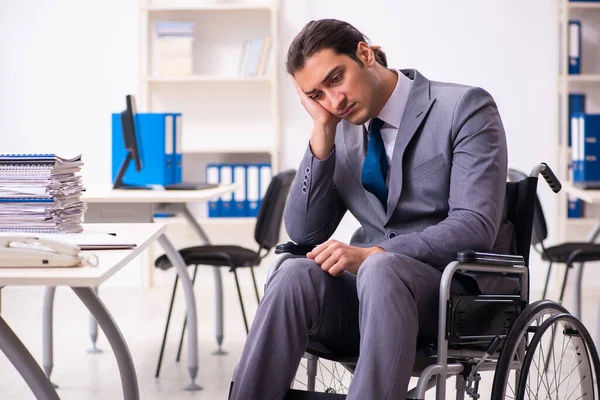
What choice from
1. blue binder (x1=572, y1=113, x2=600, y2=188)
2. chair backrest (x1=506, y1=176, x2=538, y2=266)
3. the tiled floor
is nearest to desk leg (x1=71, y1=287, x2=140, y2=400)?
chair backrest (x1=506, y1=176, x2=538, y2=266)

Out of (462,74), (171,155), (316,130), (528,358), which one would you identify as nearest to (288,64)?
(316,130)

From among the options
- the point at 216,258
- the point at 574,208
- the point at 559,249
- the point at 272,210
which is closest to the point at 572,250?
the point at 559,249

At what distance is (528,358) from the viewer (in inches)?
70.9

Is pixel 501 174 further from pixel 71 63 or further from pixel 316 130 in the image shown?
pixel 71 63

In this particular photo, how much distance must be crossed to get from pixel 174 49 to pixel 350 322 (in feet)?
12.0

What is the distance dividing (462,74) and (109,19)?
2211mm

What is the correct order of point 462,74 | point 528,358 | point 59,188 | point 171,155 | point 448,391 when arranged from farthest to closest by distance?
point 462,74
point 171,155
point 448,391
point 59,188
point 528,358

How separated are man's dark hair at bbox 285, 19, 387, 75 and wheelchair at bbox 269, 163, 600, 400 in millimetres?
437

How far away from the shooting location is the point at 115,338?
79.0 inches

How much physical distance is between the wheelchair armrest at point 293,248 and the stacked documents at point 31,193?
0.50m

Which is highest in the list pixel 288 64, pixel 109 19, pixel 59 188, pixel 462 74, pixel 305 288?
pixel 109 19

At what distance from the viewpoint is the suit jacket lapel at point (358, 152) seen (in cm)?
209

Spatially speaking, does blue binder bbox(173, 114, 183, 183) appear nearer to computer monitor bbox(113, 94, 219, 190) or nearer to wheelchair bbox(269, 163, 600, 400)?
computer monitor bbox(113, 94, 219, 190)

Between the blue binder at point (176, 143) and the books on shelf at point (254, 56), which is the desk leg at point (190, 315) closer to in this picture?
the blue binder at point (176, 143)
